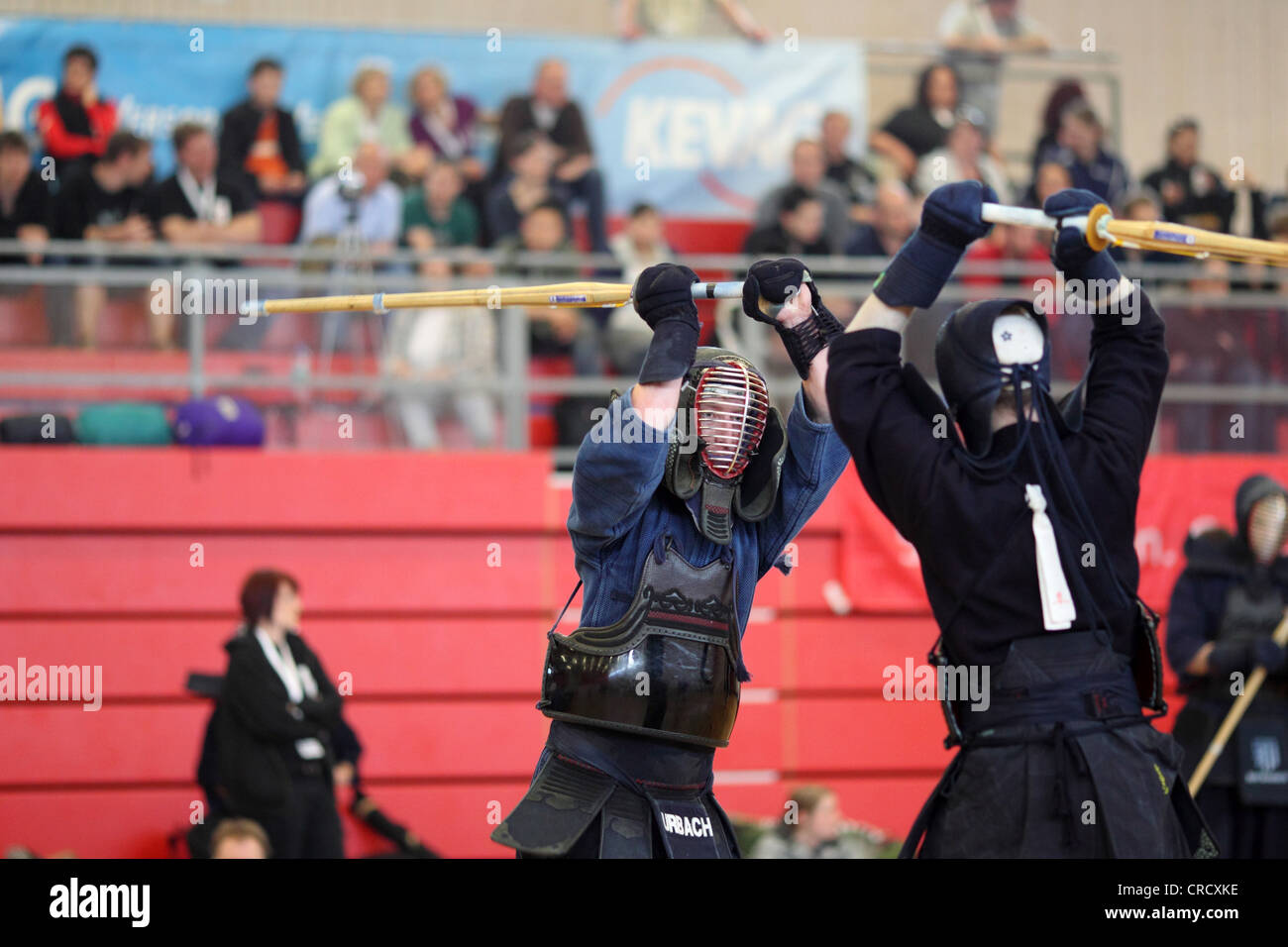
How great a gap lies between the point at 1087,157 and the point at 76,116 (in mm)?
6394

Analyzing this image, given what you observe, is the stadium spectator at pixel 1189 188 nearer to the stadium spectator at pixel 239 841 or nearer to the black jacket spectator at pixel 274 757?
the black jacket spectator at pixel 274 757

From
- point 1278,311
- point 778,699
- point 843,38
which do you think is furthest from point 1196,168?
point 778,699

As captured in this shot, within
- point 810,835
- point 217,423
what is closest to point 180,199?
point 217,423

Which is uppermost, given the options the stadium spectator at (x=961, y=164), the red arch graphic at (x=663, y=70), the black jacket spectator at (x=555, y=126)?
the red arch graphic at (x=663, y=70)

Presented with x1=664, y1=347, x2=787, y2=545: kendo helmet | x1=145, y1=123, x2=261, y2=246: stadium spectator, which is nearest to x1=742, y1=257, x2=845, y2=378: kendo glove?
x1=664, y1=347, x2=787, y2=545: kendo helmet

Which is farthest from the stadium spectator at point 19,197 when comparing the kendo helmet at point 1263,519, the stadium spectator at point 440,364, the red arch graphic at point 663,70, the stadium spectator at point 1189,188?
the stadium spectator at point 1189,188

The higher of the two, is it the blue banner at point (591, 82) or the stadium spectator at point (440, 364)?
the blue banner at point (591, 82)

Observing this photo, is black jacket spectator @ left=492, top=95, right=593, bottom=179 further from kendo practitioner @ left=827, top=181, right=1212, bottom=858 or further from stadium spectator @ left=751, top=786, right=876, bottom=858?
kendo practitioner @ left=827, top=181, right=1212, bottom=858

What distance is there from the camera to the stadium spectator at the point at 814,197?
868cm

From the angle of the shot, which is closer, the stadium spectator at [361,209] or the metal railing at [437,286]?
the metal railing at [437,286]

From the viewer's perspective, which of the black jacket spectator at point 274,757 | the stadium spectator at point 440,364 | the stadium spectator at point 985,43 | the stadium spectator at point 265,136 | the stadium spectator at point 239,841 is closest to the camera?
the stadium spectator at point 239,841

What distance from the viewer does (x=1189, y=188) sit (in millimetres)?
9523

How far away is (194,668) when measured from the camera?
7.55 metres

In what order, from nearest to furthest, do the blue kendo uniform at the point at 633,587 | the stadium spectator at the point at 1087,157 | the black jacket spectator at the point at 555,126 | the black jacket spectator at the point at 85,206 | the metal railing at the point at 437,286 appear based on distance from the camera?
the blue kendo uniform at the point at 633,587 → the metal railing at the point at 437,286 → the black jacket spectator at the point at 85,206 → the black jacket spectator at the point at 555,126 → the stadium spectator at the point at 1087,157
